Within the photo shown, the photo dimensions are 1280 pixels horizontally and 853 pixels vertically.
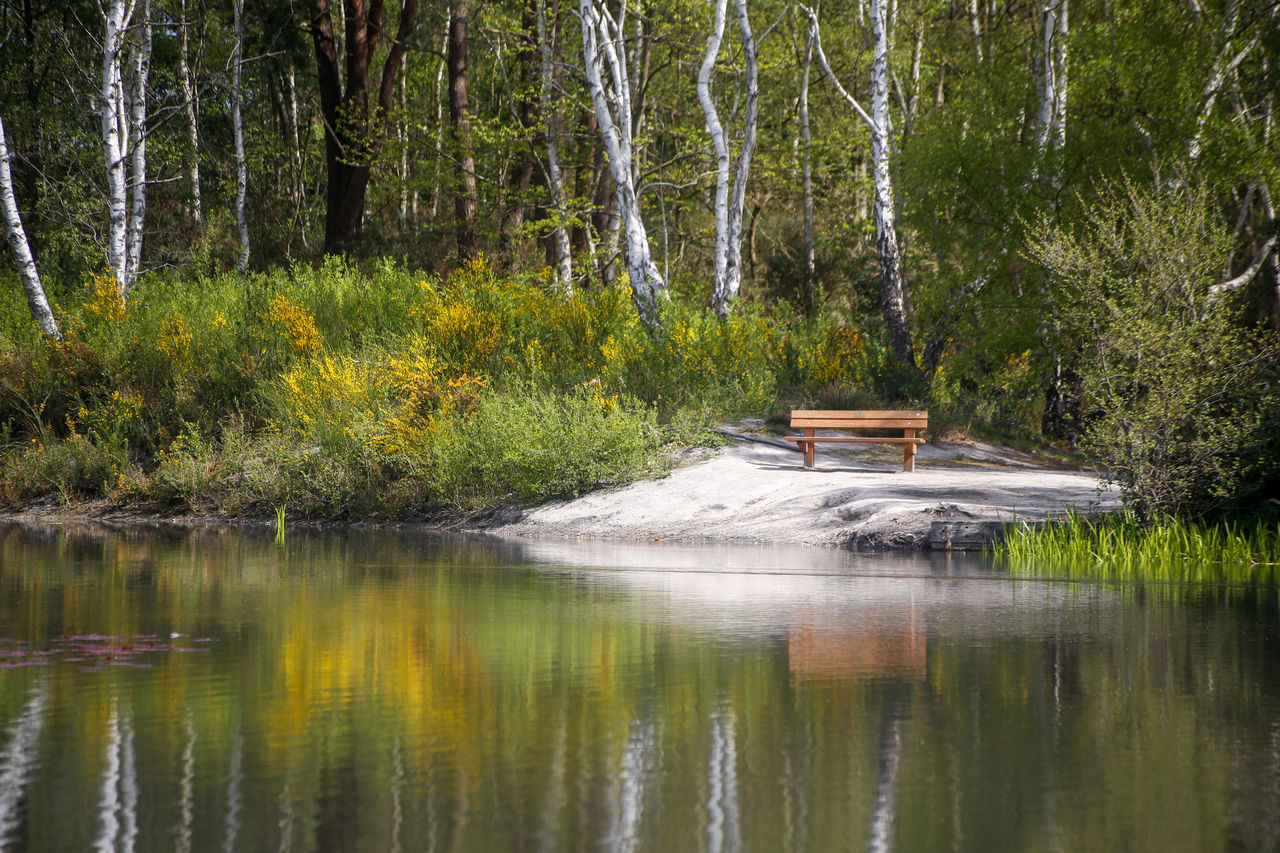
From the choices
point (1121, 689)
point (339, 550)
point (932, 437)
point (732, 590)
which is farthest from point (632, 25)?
point (1121, 689)

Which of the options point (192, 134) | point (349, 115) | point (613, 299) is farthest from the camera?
point (192, 134)

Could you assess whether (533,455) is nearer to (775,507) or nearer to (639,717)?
(775,507)

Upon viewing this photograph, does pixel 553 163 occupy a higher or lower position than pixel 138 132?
higher

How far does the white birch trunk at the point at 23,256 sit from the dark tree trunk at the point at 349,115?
8172 millimetres

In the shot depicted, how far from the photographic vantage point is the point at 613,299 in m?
19.7

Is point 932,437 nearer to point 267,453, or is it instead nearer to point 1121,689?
point 267,453

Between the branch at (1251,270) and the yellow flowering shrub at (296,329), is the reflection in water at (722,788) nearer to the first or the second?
the branch at (1251,270)

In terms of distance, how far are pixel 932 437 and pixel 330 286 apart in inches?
400

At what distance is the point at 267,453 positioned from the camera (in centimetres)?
1677

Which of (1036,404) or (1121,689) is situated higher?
(1036,404)

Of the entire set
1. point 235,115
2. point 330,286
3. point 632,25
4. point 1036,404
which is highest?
point 632,25

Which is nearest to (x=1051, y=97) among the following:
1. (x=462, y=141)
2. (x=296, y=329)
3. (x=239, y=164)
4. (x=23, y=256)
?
(x=296, y=329)

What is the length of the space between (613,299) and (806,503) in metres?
7.37

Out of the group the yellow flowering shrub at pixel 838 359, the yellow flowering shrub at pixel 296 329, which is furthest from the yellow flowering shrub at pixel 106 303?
the yellow flowering shrub at pixel 838 359
